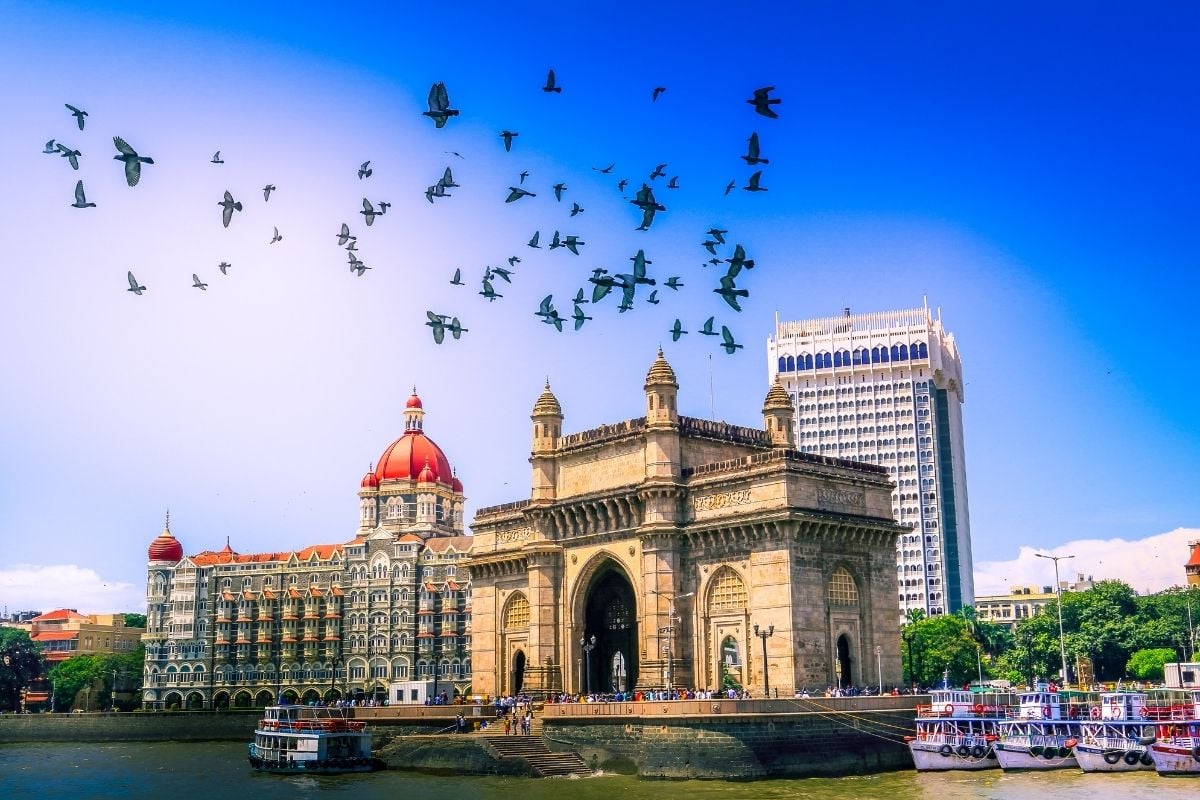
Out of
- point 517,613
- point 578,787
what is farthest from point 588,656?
point 578,787

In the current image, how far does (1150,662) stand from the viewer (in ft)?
318

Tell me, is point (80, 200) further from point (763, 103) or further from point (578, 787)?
point (578, 787)

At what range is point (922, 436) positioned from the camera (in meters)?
140

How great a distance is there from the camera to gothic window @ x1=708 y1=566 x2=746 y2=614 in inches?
2365

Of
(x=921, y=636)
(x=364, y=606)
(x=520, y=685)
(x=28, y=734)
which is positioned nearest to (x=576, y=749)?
(x=520, y=685)

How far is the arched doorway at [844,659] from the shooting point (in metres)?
60.1

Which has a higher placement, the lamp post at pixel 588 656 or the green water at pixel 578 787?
the lamp post at pixel 588 656

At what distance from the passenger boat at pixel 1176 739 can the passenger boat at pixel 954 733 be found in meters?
6.64

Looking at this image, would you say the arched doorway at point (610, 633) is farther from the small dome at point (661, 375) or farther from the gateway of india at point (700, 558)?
the small dome at point (661, 375)

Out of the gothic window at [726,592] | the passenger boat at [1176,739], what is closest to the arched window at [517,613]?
the gothic window at [726,592]

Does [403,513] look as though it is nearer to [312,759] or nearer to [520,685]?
[520,685]

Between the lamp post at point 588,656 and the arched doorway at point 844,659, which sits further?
the lamp post at point 588,656

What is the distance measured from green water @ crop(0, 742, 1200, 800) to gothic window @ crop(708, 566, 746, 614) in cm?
1081

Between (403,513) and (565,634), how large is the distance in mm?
61315
